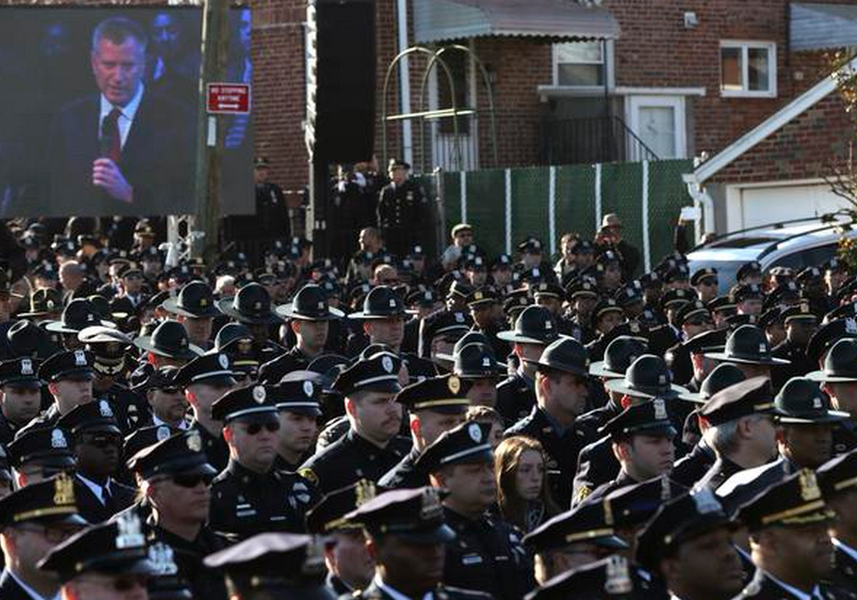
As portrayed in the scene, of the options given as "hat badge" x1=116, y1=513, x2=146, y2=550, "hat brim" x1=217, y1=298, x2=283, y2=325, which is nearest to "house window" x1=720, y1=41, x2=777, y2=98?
"hat brim" x1=217, y1=298, x2=283, y2=325

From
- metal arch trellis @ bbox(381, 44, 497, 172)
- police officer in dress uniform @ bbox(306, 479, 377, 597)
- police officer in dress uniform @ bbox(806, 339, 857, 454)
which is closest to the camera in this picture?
police officer in dress uniform @ bbox(306, 479, 377, 597)

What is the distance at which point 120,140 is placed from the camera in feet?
87.2

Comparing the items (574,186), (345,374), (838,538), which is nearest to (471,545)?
(838,538)

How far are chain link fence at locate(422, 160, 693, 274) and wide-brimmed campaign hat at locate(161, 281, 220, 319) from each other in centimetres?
1203

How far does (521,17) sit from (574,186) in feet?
13.5

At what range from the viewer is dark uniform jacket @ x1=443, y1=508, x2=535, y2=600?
8.62 m

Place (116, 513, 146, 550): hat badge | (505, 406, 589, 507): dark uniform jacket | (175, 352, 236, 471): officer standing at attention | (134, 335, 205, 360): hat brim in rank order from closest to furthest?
1. (116, 513, 146, 550): hat badge
2. (175, 352, 236, 471): officer standing at attention
3. (505, 406, 589, 507): dark uniform jacket
4. (134, 335, 205, 360): hat brim

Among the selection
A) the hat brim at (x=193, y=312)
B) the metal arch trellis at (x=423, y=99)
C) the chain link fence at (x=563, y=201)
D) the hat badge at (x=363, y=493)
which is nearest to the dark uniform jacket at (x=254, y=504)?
the hat badge at (x=363, y=493)

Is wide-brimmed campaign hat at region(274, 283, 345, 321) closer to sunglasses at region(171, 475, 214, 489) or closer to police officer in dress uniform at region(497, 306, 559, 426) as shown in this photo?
police officer in dress uniform at region(497, 306, 559, 426)

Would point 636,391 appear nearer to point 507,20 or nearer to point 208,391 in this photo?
point 208,391

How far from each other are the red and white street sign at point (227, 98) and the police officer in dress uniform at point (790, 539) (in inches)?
555

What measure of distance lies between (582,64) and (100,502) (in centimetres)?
2477

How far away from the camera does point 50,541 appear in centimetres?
814

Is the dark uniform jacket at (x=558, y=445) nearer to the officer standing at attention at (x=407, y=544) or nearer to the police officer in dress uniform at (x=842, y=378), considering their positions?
the police officer in dress uniform at (x=842, y=378)
